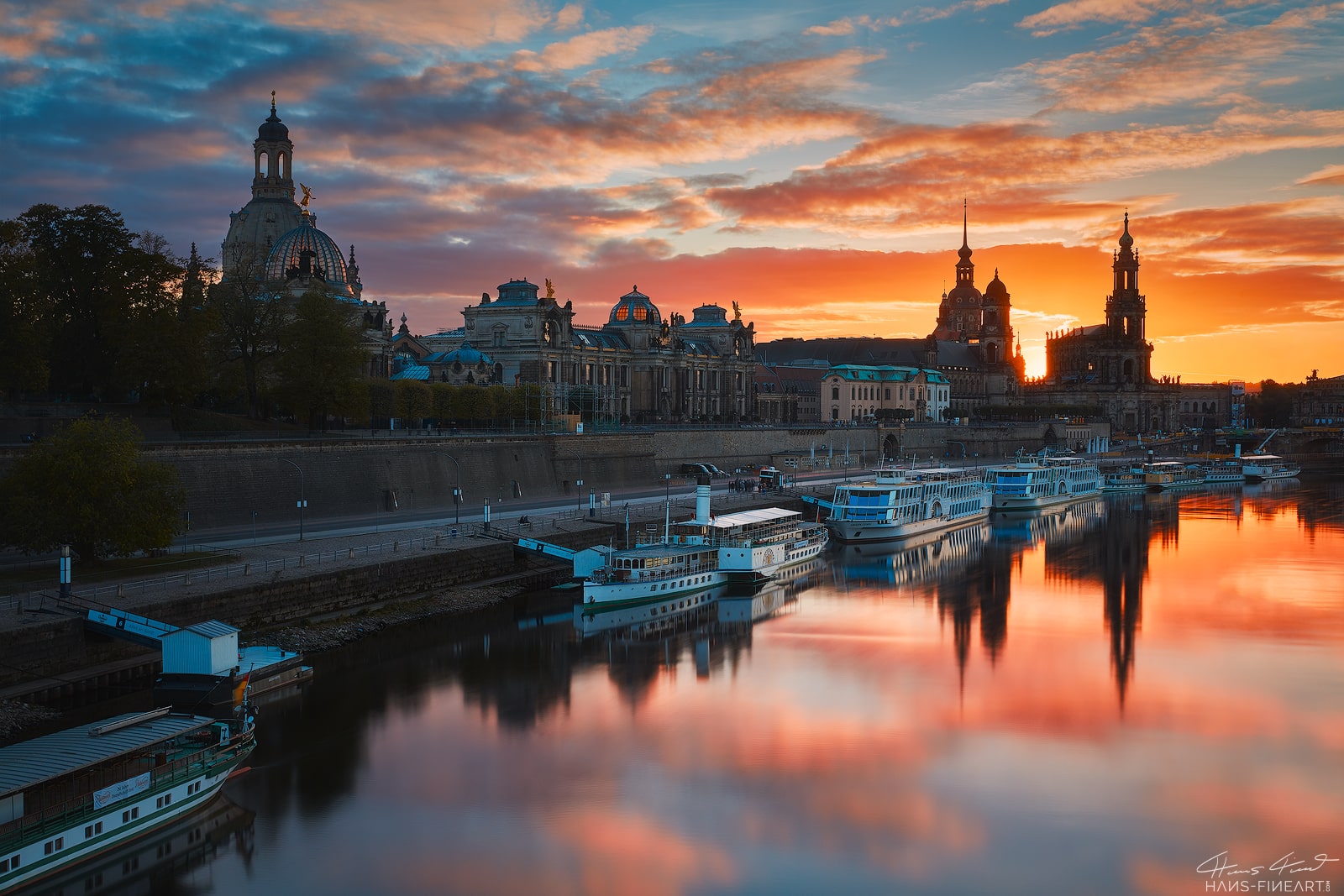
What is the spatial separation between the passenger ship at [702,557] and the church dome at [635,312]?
7147 cm

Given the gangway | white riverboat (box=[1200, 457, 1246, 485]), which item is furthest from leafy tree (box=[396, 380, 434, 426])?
white riverboat (box=[1200, 457, 1246, 485])

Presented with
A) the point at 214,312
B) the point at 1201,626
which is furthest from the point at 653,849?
the point at 214,312

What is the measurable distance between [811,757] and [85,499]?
23.5 m

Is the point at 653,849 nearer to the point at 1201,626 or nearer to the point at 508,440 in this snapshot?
the point at 1201,626

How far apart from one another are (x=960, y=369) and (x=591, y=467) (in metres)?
127

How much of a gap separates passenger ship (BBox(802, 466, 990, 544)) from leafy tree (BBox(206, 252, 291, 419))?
33739mm

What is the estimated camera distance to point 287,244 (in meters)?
103

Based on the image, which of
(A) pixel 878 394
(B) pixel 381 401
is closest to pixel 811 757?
(B) pixel 381 401

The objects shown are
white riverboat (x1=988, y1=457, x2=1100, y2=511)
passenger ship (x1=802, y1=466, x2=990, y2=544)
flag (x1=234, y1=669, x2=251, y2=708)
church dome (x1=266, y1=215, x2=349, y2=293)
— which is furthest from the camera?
church dome (x1=266, y1=215, x2=349, y2=293)

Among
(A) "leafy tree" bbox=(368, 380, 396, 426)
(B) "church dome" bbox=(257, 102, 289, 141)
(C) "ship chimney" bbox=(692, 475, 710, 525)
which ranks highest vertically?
(B) "church dome" bbox=(257, 102, 289, 141)

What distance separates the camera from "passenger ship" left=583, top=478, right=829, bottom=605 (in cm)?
4628

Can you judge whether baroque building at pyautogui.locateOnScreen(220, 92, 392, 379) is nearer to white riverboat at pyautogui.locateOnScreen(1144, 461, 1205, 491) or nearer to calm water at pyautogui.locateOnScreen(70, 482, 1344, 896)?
calm water at pyautogui.locateOnScreen(70, 482, 1344, 896)

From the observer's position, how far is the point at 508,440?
7138 centimetres

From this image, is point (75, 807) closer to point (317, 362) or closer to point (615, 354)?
point (317, 362)
